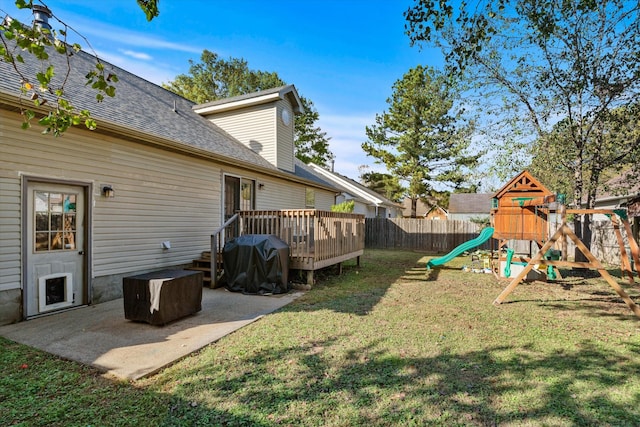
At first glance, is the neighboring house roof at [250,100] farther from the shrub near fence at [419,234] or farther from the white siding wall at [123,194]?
the shrub near fence at [419,234]

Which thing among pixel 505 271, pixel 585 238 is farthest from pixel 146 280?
pixel 585 238

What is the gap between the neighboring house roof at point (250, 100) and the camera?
10884mm

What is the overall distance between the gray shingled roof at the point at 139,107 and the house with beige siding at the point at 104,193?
0.14 ft

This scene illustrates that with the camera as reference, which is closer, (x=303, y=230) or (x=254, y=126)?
(x=303, y=230)

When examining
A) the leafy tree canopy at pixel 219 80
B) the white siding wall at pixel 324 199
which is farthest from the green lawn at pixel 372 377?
the leafy tree canopy at pixel 219 80

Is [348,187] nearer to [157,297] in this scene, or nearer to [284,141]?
[284,141]

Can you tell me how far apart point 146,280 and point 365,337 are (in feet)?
9.90

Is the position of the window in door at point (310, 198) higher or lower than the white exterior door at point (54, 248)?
higher

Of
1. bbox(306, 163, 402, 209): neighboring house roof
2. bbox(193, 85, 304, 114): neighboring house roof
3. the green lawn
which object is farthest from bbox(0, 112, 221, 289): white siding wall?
bbox(306, 163, 402, 209): neighboring house roof

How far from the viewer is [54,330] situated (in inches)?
166

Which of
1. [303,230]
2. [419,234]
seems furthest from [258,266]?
[419,234]

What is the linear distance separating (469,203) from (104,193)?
33.8 m

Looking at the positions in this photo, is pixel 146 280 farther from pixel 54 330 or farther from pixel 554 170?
pixel 554 170

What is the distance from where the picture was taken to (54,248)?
5.09 meters
